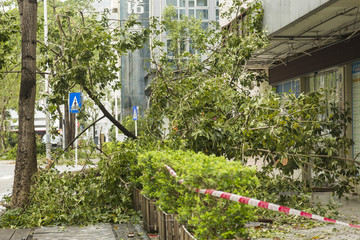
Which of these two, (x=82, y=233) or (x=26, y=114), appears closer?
(x=82, y=233)

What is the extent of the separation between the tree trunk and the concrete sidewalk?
1.64 m

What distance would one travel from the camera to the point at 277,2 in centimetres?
1268

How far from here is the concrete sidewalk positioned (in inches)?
329

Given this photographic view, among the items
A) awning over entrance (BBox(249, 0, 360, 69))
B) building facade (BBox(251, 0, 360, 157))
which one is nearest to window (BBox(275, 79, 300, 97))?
building facade (BBox(251, 0, 360, 157))

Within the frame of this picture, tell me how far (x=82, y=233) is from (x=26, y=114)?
3303mm

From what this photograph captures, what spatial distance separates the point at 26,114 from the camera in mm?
10984

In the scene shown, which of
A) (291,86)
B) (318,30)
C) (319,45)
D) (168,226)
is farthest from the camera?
(291,86)

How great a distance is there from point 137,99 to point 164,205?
50.9 metres

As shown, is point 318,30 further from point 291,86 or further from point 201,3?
point 201,3

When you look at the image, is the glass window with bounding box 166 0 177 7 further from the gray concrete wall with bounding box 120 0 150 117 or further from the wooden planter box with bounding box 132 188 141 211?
the wooden planter box with bounding box 132 188 141 211

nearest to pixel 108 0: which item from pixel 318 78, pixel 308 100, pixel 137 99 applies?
pixel 137 99

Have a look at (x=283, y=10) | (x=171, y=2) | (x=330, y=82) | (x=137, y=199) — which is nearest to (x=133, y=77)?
(x=171, y=2)

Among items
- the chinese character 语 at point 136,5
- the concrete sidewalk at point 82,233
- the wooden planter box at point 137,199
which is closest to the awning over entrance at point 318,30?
the wooden planter box at point 137,199

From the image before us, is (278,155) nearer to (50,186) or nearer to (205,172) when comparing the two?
(50,186)
